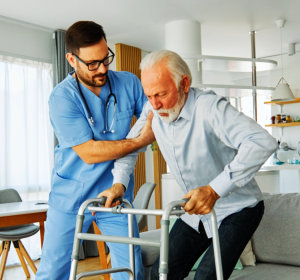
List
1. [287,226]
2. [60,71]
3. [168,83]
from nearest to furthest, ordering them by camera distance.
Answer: [168,83] < [287,226] < [60,71]

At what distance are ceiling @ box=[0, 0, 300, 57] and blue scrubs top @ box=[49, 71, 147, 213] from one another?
9.91 ft

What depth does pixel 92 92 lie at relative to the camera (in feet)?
7.29

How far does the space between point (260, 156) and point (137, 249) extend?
92 centimetres

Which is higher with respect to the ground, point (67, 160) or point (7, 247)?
point (67, 160)

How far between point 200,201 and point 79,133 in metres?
0.83

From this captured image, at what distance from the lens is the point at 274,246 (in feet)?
9.05

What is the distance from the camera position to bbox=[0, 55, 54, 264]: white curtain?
5379mm

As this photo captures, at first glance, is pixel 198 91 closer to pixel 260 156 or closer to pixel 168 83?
pixel 168 83

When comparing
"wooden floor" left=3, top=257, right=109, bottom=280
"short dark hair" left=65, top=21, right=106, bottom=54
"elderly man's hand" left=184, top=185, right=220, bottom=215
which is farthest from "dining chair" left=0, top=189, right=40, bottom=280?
"elderly man's hand" left=184, top=185, right=220, bottom=215

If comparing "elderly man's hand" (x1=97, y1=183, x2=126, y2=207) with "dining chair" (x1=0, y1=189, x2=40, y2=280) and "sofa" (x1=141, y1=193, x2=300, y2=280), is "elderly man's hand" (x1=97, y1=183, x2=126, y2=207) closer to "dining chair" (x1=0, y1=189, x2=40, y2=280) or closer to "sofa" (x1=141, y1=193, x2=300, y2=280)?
"sofa" (x1=141, y1=193, x2=300, y2=280)

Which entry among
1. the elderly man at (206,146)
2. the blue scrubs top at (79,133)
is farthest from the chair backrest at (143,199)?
the elderly man at (206,146)

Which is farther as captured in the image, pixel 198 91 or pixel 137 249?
pixel 137 249

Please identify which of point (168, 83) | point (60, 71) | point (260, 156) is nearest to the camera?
point (260, 156)

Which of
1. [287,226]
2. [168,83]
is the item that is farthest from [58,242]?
[287,226]
